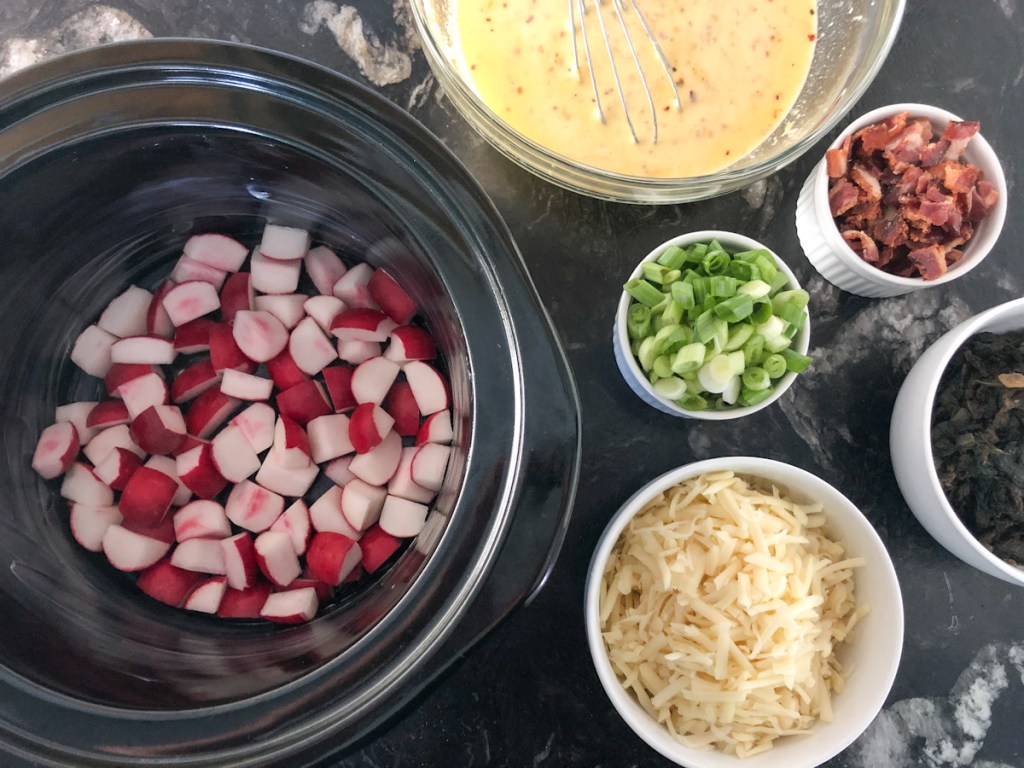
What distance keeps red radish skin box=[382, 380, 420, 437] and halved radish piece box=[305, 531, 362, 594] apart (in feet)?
0.56

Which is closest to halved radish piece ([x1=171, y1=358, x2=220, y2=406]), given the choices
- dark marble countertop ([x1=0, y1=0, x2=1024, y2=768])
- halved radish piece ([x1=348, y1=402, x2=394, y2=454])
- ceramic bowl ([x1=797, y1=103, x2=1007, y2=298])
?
halved radish piece ([x1=348, y1=402, x2=394, y2=454])

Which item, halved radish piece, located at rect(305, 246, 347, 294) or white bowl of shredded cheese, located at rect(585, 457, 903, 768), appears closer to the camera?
white bowl of shredded cheese, located at rect(585, 457, 903, 768)

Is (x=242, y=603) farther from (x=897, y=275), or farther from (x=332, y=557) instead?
(x=897, y=275)

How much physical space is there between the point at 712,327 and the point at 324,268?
552 mm

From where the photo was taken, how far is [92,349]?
1105mm

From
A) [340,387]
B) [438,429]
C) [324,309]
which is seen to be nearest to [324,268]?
[324,309]

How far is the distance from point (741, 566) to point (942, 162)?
2.06ft

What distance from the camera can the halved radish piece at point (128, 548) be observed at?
1.04m

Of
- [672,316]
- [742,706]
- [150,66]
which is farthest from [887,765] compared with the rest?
[150,66]

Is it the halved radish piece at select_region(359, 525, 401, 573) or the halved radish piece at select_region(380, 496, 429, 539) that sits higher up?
the halved radish piece at select_region(380, 496, 429, 539)

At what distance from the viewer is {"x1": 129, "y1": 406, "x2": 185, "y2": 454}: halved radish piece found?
105 cm

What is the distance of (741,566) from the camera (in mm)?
1002

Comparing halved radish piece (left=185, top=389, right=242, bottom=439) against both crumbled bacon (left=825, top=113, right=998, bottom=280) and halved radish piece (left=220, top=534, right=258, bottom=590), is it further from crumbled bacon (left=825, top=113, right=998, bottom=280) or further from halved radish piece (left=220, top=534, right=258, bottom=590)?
crumbled bacon (left=825, top=113, right=998, bottom=280)

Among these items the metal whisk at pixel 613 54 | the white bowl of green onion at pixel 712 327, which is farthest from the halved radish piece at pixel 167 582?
the metal whisk at pixel 613 54
